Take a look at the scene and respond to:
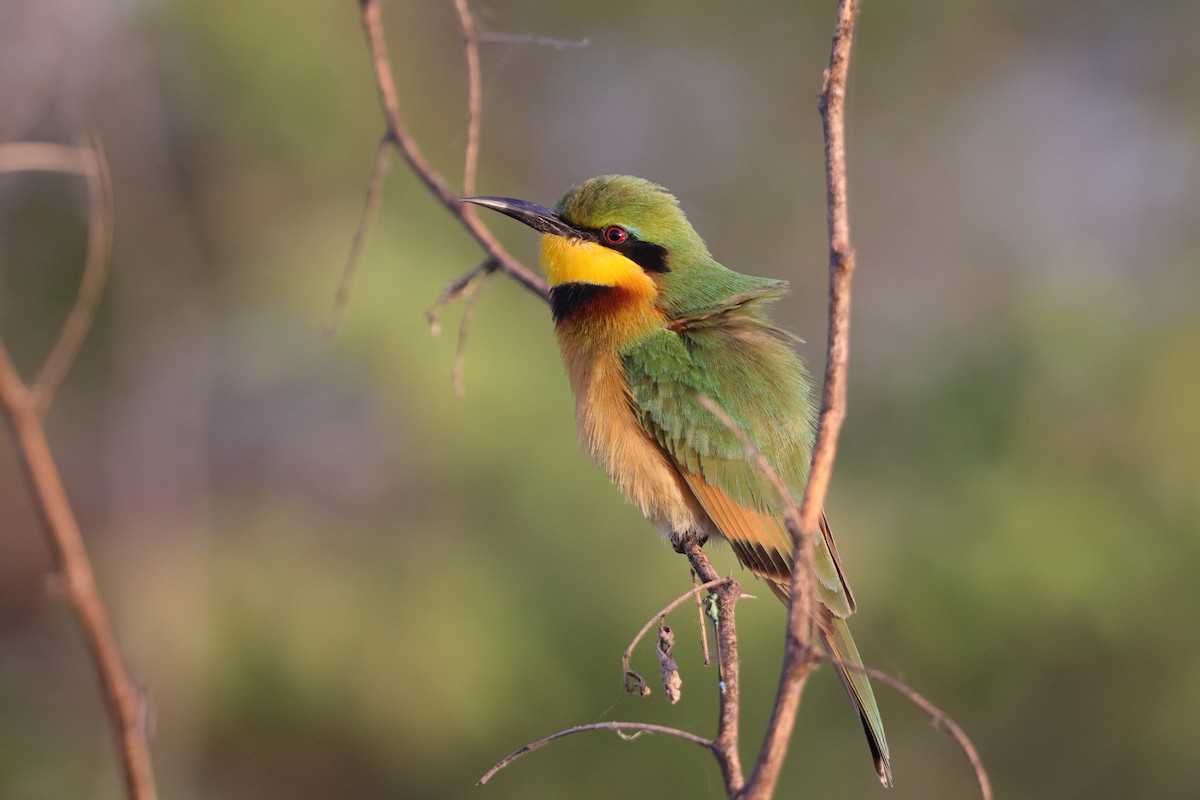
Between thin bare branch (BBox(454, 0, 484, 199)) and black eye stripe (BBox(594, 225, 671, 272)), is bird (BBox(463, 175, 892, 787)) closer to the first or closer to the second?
black eye stripe (BBox(594, 225, 671, 272))

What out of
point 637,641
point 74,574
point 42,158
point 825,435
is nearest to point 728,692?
point 637,641

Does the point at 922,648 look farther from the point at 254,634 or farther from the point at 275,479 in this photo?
the point at 275,479

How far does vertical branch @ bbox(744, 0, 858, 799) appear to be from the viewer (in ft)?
2.61

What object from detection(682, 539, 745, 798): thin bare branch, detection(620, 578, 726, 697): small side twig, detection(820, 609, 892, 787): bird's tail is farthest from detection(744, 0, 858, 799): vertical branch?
detection(820, 609, 892, 787): bird's tail

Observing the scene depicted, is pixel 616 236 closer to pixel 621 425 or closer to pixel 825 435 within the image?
pixel 621 425

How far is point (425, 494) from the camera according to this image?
434 cm

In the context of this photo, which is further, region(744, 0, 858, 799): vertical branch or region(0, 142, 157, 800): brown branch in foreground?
region(744, 0, 858, 799): vertical branch

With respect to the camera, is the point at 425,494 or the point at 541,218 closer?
the point at 541,218

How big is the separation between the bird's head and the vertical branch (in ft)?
3.64

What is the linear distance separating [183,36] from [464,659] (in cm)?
258

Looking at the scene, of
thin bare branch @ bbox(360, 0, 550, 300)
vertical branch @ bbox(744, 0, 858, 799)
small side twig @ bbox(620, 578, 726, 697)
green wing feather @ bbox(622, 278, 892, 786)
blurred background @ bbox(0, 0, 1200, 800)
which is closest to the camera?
vertical branch @ bbox(744, 0, 858, 799)

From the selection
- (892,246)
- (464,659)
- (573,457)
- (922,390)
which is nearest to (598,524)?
(573,457)

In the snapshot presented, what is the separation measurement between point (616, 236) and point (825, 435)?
1.29 m

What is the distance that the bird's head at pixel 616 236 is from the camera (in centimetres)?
210
